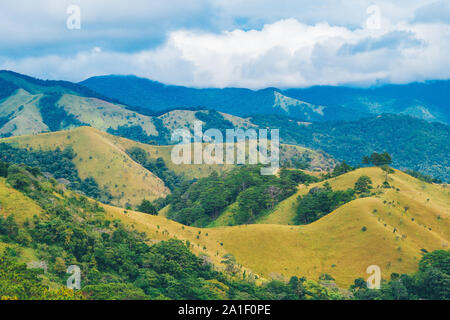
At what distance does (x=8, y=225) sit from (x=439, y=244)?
63555 millimetres

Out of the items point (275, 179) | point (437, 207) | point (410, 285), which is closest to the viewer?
point (410, 285)

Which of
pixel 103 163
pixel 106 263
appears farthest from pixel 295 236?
pixel 103 163

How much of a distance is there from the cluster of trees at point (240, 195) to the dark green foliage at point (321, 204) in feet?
43.2

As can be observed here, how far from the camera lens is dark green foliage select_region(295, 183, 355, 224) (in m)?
83.6

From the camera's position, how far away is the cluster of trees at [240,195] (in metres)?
99.2

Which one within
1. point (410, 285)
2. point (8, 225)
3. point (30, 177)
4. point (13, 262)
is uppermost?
point (30, 177)

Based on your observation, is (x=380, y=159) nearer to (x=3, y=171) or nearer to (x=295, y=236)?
(x=295, y=236)

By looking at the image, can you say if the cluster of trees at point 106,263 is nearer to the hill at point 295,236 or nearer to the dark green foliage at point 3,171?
the hill at point 295,236

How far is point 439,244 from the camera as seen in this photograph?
62219 mm

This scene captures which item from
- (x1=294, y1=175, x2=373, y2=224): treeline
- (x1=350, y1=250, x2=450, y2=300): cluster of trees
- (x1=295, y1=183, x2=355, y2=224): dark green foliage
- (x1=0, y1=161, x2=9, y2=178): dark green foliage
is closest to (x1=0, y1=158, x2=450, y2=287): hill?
(x1=0, y1=161, x2=9, y2=178): dark green foliage
